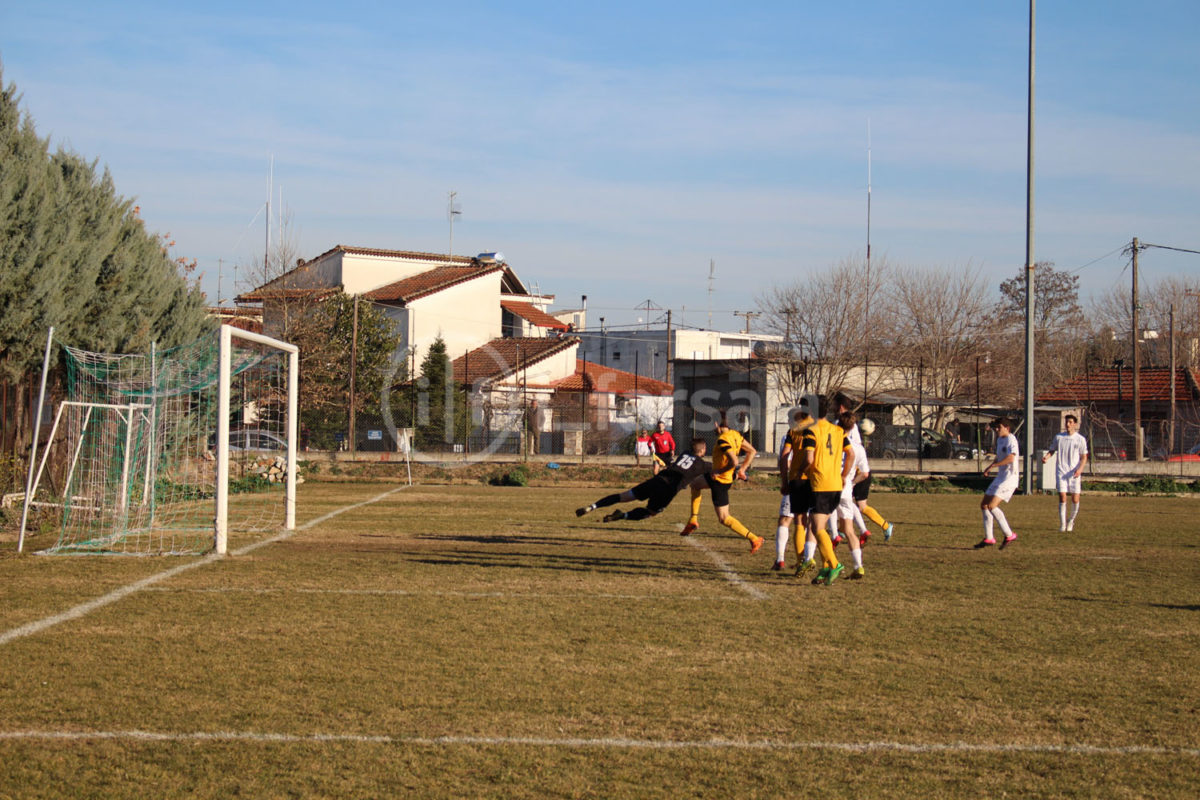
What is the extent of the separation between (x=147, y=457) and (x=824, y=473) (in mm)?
10312

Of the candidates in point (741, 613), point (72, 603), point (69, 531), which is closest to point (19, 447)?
point (69, 531)

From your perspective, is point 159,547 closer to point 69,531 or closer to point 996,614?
point 69,531

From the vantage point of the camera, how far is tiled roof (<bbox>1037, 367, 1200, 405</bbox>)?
50906 mm

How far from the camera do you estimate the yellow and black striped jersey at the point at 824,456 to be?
437 inches

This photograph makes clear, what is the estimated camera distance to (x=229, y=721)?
5.91m

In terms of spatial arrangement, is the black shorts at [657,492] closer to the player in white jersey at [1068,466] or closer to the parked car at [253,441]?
the player in white jersey at [1068,466]

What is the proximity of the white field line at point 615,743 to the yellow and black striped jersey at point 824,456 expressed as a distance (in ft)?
17.9

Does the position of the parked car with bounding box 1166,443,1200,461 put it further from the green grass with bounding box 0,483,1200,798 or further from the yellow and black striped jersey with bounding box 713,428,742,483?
the yellow and black striped jersey with bounding box 713,428,742,483

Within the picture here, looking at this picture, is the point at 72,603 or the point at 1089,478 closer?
the point at 72,603

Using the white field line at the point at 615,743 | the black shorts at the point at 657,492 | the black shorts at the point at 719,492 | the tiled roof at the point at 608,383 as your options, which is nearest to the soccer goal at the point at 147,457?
the black shorts at the point at 657,492

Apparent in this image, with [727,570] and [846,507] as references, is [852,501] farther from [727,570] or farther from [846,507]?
[727,570]

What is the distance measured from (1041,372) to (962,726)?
6583 cm

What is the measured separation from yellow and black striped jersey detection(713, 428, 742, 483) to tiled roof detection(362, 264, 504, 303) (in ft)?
137

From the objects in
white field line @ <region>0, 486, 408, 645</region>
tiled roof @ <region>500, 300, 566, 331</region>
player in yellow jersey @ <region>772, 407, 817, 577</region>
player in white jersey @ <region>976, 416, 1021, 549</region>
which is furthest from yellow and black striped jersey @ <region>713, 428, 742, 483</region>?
tiled roof @ <region>500, 300, 566, 331</region>
